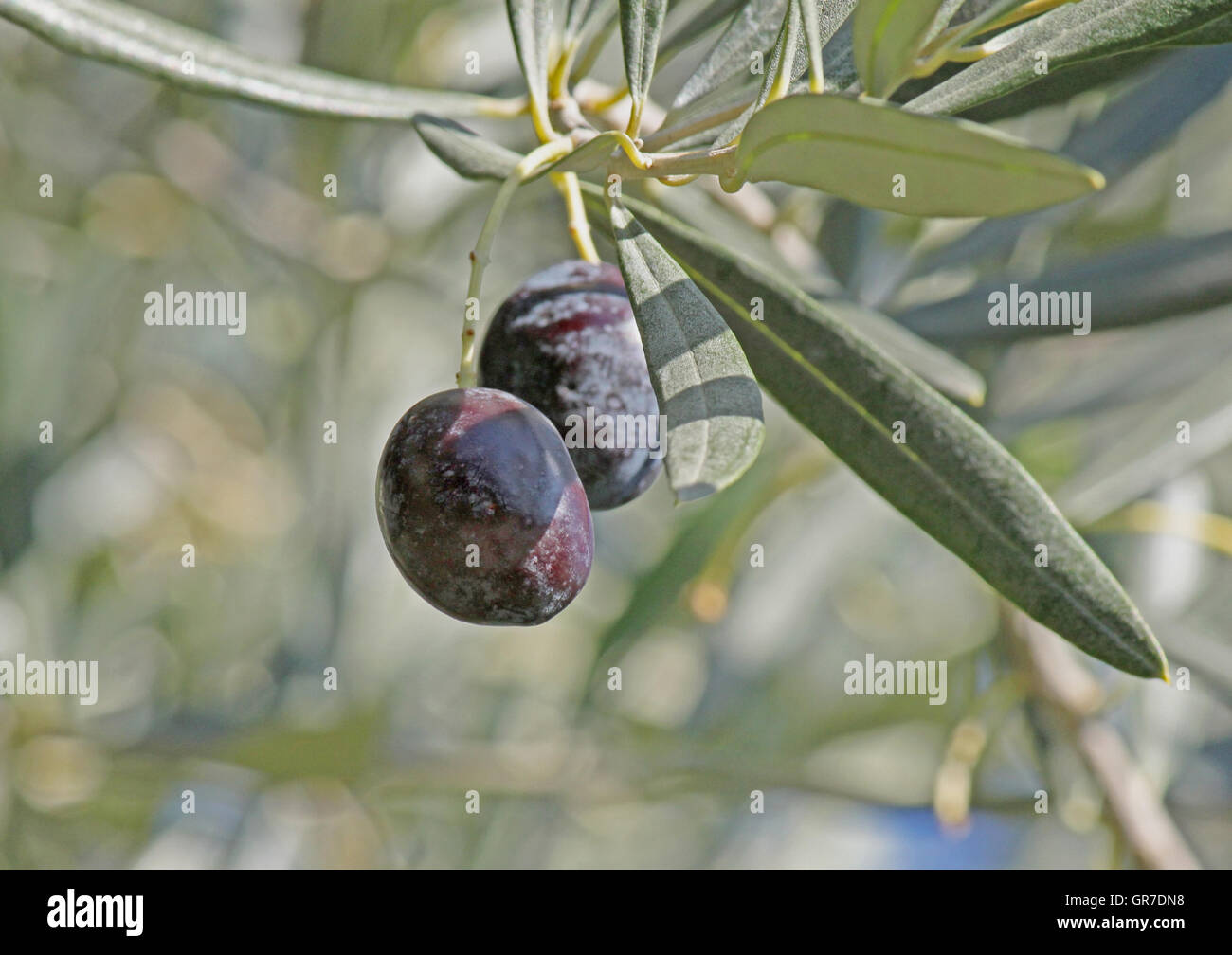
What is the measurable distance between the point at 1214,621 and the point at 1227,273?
1281mm

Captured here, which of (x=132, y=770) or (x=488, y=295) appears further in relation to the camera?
(x=488, y=295)

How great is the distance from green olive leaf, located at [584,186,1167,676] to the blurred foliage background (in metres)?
0.73

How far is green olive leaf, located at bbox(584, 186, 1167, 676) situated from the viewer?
727mm

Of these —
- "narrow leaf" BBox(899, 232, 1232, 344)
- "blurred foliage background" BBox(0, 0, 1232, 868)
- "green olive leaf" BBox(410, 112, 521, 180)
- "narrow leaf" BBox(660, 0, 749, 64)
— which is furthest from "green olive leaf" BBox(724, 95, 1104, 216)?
"blurred foliage background" BBox(0, 0, 1232, 868)

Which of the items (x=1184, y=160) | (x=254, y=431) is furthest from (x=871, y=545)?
(x=254, y=431)

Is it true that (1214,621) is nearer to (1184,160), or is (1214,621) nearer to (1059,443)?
(1059,443)

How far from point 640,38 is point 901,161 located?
380 millimetres

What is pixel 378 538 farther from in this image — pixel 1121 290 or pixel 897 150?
pixel 897 150

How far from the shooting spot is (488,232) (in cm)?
79

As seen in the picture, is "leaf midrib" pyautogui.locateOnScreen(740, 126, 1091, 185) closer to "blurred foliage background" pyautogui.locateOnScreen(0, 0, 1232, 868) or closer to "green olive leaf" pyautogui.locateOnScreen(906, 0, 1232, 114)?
"green olive leaf" pyautogui.locateOnScreen(906, 0, 1232, 114)

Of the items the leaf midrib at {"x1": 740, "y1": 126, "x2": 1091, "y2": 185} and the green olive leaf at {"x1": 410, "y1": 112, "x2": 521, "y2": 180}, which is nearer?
the leaf midrib at {"x1": 740, "y1": 126, "x2": 1091, "y2": 185}

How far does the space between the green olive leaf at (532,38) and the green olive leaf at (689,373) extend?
213 millimetres

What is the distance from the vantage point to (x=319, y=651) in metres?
2.28

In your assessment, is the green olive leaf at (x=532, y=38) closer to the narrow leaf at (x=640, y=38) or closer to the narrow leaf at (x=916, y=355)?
the narrow leaf at (x=640, y=38)
